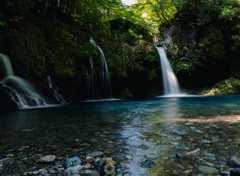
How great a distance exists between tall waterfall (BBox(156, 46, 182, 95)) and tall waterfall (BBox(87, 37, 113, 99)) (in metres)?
6.11

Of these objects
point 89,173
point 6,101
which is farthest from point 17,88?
point 89,173

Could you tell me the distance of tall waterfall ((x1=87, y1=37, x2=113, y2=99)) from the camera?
1160cm

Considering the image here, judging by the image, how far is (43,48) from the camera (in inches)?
344

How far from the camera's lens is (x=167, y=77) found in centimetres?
1622

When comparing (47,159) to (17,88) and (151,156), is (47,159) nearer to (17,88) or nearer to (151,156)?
(151,156)

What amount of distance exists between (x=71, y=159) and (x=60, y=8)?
13.6 meters

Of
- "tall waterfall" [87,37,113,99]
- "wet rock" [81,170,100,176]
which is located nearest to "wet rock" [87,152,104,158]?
"wet rock" [81,170,100,176]

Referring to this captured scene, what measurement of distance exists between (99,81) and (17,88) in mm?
5504

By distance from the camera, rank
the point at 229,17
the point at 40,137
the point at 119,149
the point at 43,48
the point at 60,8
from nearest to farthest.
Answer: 1. the point at 119,149
2. the point at 40,137
3. the point at 43,48
4. the point at 60,8
5. the point at 229,17

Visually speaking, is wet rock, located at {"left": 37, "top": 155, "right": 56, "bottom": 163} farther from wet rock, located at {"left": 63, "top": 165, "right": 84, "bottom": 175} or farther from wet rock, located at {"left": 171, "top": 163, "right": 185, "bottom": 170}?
wet rock, located at {"left": 171, "top": 163, "right": 185, "bottom": 170}

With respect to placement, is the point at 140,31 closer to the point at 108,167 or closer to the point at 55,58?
the point at 55,58

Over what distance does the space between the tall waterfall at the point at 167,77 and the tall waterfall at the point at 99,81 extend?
6114 mm

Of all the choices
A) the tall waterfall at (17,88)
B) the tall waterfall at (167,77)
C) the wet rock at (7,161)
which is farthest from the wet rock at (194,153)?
the tall waterfall at (167,77)

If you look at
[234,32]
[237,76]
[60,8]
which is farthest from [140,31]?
[237,76]
